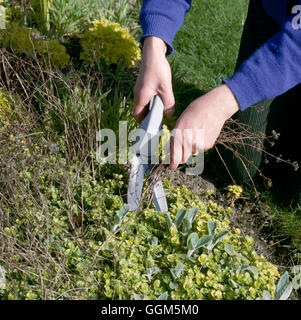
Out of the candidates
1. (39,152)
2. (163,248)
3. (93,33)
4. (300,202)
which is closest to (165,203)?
(163,248)

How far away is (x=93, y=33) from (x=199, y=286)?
6.64ft

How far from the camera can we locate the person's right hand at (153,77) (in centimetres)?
169

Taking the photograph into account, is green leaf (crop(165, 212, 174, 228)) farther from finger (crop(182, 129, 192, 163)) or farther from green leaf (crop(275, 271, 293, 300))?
green leaf (crop(275, 271, 293, 300))

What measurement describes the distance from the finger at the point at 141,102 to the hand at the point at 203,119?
0.31 m

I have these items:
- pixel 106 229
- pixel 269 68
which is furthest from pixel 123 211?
pixel 269 68

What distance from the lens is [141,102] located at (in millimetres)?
1716

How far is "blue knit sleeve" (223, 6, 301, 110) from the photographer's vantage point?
1408 mm

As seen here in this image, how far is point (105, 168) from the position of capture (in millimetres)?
2160

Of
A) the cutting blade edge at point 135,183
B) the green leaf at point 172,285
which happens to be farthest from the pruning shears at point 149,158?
the green leaf at point 172,285

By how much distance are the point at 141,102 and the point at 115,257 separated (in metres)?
0.67

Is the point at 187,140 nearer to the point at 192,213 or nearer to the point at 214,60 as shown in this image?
the point at 192,213

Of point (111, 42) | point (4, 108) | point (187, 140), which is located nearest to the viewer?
point (187, 140)
